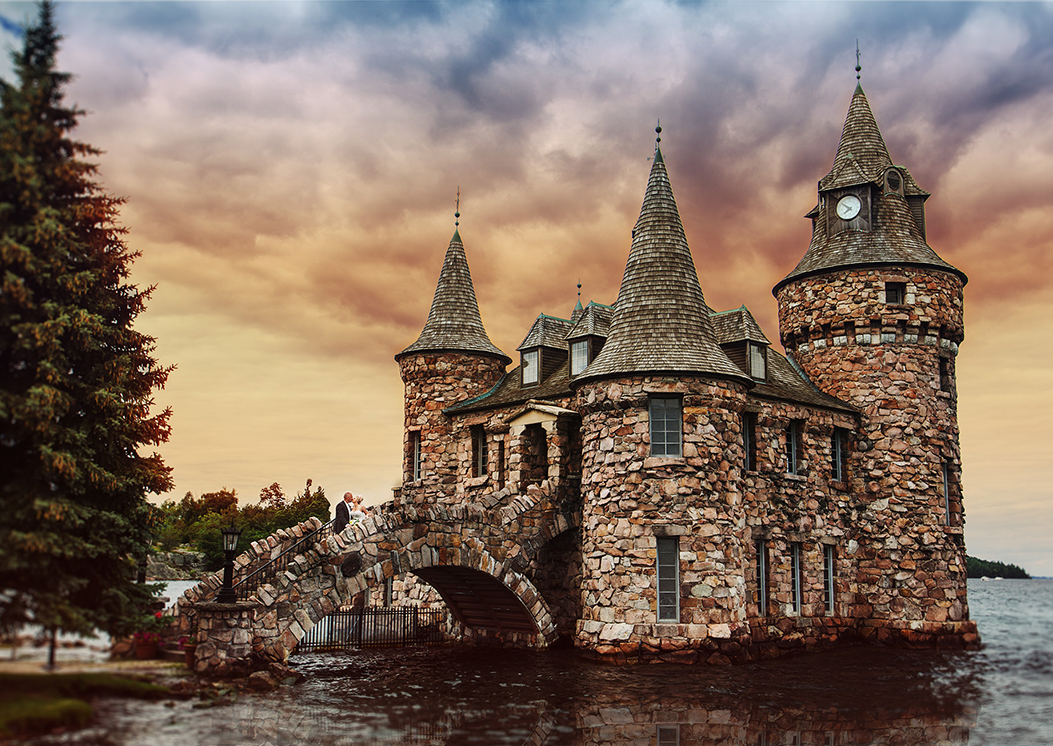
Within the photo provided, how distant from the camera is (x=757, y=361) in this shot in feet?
84.7

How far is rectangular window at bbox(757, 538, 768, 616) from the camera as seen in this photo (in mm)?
23922

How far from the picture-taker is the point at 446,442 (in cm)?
2959

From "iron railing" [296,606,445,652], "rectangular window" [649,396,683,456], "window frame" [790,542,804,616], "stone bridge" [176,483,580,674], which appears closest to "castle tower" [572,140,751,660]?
"rectangular window" [649,396,683,456]

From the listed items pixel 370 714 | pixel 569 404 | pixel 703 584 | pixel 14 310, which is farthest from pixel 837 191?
pixel 14 310

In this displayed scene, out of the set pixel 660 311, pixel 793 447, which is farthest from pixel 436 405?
pixel 793 447

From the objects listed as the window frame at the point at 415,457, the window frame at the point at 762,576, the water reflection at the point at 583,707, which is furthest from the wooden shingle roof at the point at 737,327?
the window frame at the point at 415,457

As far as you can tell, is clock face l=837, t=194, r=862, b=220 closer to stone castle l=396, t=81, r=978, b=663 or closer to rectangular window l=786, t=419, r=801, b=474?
stone castle l=396, t=81, r=978, b=663

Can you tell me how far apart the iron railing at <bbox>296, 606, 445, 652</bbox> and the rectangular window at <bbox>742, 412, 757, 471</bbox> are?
38.0 ft

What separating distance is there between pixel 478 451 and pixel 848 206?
15.7m

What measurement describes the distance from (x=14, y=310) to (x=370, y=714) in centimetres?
937

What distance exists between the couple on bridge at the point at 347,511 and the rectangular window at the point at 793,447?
13.1 m

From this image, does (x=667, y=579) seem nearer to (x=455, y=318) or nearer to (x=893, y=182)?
(x=455, y=318)

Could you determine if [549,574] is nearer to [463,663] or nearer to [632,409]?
[463,663]

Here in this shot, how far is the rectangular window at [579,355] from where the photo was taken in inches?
1037
